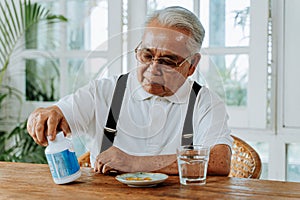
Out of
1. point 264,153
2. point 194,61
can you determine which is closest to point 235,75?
point 264,153

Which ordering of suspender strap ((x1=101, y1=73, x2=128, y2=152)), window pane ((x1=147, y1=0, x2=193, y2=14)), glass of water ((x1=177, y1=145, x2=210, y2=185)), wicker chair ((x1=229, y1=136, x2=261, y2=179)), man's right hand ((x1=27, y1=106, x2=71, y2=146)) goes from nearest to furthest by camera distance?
glass of water ((x1=177, y1=145, x2=210, y2=185))
man's right hand ((x1=27, y1=106, x2=71, y2=146))
suspender strap ((x1=101, y1=73, x2=128, y2=152))
wicker chair ((x1=229, y1=136, x2=261, y2=179))
window pane ((x1=147, y1=0, x2=193, y2=14))

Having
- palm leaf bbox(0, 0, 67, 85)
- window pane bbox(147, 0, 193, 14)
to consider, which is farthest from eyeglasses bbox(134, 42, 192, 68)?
palm leaf bbox(0, 0, 67, 85)

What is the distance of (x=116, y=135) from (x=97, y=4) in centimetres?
160

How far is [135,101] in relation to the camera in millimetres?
1684

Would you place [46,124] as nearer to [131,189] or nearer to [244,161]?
[131,189]

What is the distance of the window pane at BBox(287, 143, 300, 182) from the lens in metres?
2.53

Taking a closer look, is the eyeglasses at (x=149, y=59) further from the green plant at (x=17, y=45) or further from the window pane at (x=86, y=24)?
the green plant at (x=17, y=45)

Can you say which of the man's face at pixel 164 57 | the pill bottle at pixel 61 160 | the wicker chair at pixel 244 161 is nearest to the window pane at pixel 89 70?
the man's face at pixel 164 57

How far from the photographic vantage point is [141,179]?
136 cm

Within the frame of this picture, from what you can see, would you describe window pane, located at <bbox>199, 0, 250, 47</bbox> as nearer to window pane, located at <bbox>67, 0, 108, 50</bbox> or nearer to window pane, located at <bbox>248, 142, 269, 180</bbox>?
window pane, located at <bbox>248, 142, 269, 180</bbox>

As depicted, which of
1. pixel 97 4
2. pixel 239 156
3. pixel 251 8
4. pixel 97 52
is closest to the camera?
pixel 97 52

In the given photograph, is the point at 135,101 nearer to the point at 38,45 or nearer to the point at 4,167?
the point at 4,167

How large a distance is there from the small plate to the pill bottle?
14 centimetres

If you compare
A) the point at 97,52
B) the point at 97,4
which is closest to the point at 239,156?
the point at 97,52
